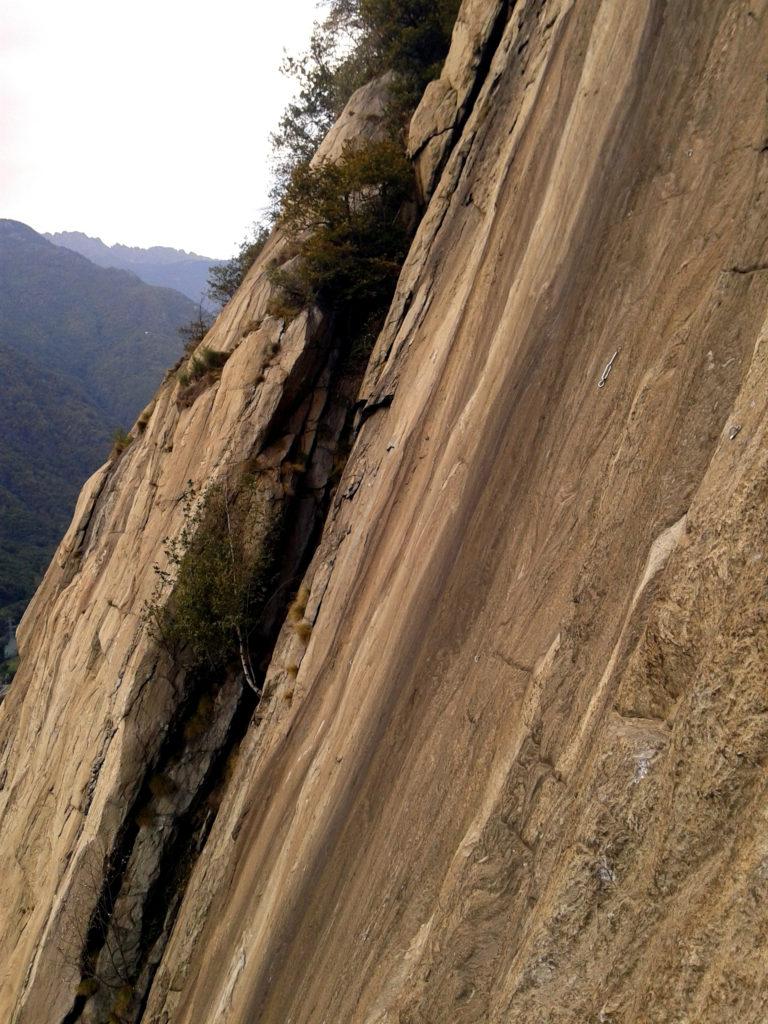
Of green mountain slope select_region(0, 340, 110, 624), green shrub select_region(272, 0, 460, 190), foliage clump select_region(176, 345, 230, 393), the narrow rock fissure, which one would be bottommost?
green mountain slope select_region(0, 340, 110, 624)

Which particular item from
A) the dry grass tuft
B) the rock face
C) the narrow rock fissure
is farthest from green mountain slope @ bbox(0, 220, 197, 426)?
the dry grass tuft

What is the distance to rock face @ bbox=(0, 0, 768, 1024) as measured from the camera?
3346 mm

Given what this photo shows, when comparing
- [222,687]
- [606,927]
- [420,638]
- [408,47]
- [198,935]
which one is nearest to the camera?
[606,927]

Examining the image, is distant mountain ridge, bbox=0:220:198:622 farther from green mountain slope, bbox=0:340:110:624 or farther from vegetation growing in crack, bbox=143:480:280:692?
vegetation growing in crack, bbox=143:480:280:692

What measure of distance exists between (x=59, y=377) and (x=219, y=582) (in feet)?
416

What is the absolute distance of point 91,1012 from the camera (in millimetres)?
9844

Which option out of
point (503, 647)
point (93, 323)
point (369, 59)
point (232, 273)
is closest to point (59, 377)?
point (93, 323)

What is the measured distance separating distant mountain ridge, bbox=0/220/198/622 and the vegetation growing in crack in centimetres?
3088

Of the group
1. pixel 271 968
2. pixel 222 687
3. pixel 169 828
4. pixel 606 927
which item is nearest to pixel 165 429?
pixel 222 687

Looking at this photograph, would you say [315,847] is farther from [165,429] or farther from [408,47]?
[408,47]

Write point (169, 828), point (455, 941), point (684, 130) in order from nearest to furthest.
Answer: point (455, 941) → point (684, 130) → point (169, 828)

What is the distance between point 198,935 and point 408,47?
18276 millimetres

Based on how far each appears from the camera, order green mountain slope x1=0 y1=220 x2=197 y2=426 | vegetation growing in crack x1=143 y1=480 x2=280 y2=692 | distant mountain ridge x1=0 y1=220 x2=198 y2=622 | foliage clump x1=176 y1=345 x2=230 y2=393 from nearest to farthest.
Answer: vegetation growing in crack x1=143 y1=480 x2=280 y2=692
foliage clump x1=176 y1=345 x2=230 y2=393
distant mountain ridge x1=0 y1=220 x2=198 y2=622
green mountain slope x1=0 y1=220 x2=197 y2=426

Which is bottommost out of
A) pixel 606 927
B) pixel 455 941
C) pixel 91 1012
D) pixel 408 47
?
pixel 91 1012
